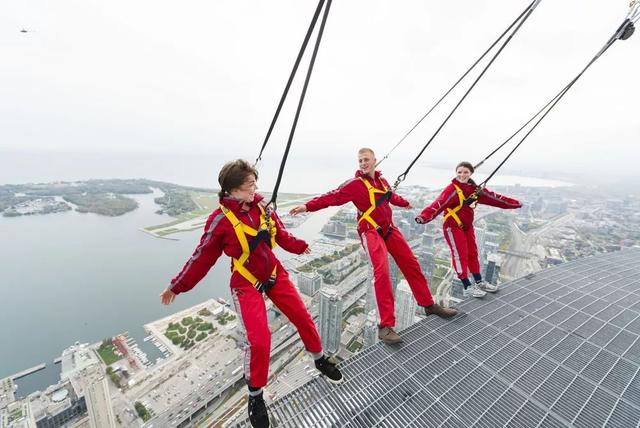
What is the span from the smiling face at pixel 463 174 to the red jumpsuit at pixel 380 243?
3.22ft

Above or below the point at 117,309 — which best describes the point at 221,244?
above

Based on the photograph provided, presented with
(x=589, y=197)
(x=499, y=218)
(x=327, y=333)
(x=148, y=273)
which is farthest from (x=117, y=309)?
(x=589, y=197)

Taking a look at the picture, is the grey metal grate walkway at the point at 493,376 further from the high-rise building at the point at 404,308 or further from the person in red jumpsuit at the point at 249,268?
the high-rise building at the point at 404,308

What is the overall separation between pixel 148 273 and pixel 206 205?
56.2ft

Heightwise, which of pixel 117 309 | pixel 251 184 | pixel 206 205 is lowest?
pixel 117 309

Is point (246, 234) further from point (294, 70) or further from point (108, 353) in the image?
point (108, 353)

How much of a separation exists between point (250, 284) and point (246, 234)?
0.36m

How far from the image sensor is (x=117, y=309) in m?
18.4

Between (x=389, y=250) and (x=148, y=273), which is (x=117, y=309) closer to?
(x=148, y=273)

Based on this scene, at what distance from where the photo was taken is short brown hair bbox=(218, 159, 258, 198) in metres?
1.74

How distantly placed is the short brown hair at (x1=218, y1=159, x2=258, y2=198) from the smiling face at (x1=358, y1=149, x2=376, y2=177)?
1.16 meters

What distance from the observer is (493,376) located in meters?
2.39

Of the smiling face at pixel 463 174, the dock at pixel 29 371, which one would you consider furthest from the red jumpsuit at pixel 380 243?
the dock at pixel 29 371

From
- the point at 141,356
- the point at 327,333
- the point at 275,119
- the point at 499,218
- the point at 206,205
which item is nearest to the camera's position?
the point at 275,119
